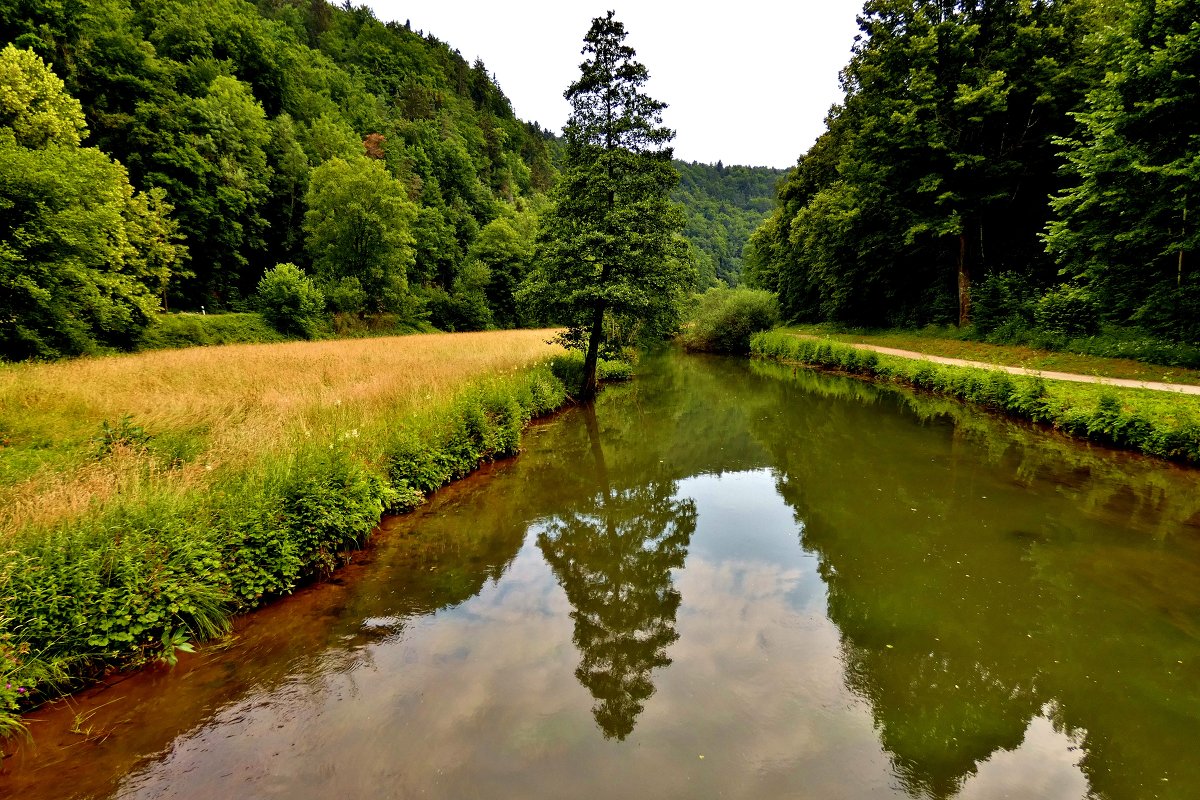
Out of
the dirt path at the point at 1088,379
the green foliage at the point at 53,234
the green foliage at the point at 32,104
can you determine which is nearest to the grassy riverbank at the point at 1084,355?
the dirt path at the point at 1088,379

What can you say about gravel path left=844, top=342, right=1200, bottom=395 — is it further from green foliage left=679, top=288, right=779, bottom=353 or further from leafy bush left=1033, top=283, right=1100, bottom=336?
green foliage left=679, top=288, right=779, bottom=353

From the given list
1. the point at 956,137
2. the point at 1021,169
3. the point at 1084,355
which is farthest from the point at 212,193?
the point at 1084,355

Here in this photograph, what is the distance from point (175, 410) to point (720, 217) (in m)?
170

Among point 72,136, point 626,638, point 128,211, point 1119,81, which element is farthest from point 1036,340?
point 128,211

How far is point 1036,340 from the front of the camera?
18750mm

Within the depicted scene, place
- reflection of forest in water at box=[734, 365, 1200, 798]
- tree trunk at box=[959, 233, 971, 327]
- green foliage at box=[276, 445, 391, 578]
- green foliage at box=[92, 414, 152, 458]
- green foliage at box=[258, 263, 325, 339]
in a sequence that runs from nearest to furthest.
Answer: reflection of forest in water at box=[734, 365, 1200, 798]
green foliage at box=[276, 445, 391, 578]
green foliage at box=[92, 414, 152, 458]
tree trunk at box=[959, 233, 971, 327]
green foliage at box=[258, 263, 325, 339]

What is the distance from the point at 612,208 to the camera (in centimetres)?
1462

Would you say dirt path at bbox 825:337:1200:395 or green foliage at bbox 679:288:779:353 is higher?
green foliage at bbox 679:288:779:353

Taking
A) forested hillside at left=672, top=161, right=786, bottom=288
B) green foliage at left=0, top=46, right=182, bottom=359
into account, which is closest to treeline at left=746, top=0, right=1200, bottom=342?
green foliage at left=0, top=46, right=182, bottom=359

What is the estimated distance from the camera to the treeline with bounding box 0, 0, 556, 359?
14.7m

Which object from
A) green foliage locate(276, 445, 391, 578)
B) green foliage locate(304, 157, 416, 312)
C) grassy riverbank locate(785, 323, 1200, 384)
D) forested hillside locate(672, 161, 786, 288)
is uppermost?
forested hillside locate(672, 161, 786, 288)

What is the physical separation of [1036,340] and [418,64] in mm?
109514

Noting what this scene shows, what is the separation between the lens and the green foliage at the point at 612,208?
1411 cm

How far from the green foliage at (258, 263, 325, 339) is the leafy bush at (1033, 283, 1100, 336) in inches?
1444
